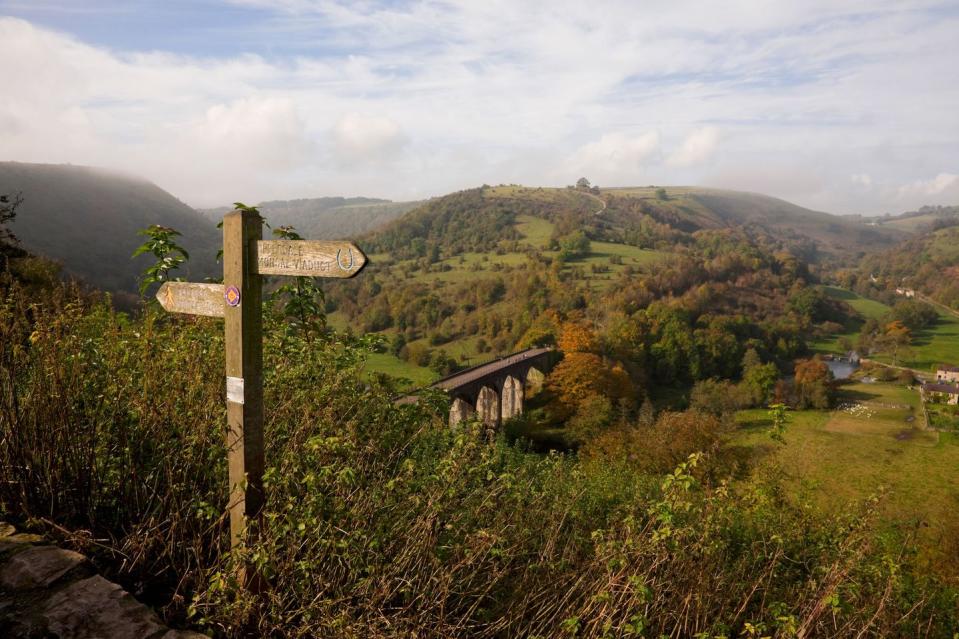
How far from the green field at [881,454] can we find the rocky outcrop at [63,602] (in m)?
19.3

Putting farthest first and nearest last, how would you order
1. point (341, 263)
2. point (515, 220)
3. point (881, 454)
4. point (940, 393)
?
point (515, 220) → point (940, 393) → point (881, 454) → point (341, 263)

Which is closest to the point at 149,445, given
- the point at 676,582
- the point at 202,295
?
the point at 202,295

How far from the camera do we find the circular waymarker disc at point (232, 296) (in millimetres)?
3074

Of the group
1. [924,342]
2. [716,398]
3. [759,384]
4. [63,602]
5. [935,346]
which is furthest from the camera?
[924,342]

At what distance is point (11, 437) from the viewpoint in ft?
10.8

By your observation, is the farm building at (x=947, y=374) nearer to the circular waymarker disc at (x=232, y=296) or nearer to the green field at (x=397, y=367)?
the green field at (x=397, y=367)

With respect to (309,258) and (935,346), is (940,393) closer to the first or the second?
(935,346)

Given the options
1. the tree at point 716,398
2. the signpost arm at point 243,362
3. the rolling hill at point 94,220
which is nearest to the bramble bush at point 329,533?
the signpost arm at point 243,362

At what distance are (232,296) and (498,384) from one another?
122 ft

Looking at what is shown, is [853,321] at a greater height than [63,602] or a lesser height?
lesser

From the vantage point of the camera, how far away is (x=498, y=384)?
1575 inches

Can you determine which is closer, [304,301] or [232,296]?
[232,296]

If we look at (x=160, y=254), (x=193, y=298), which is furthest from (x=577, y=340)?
(x=193, y=298)

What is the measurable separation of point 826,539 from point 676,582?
261 centimetres
